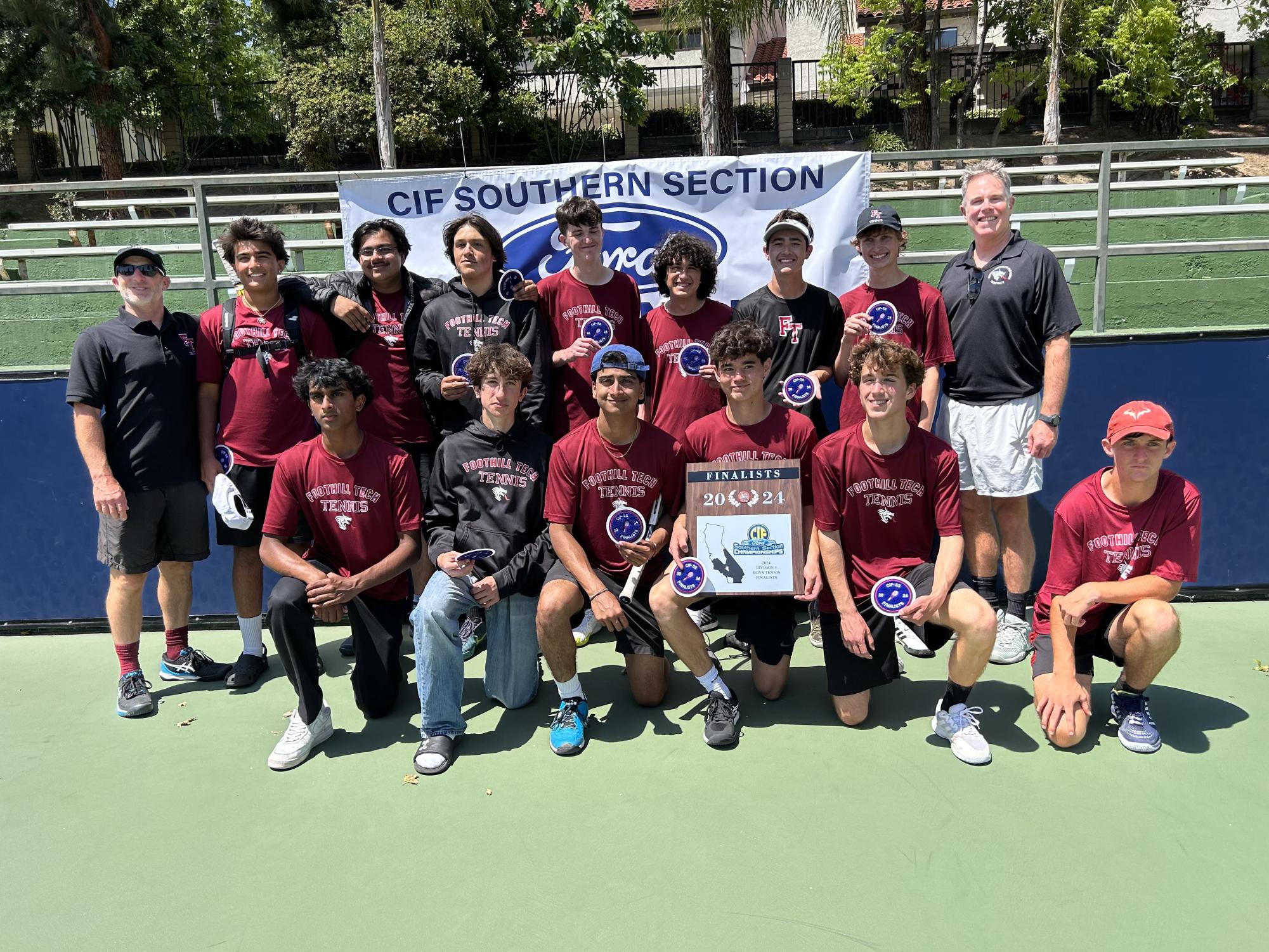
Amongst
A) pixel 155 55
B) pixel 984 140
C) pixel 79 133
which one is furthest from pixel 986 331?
pixel 79 133

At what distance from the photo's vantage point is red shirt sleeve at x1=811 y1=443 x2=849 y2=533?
3.80 metres

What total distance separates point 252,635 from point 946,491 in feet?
11.0

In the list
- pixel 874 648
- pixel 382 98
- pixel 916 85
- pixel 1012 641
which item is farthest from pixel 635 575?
pixel 916 85

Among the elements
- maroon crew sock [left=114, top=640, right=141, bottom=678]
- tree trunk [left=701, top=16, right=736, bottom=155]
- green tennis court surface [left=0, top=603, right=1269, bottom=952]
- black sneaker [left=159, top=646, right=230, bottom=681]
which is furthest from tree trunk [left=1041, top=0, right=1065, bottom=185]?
maroon crew sock [left=114, top=640, right=141, bottom=678]

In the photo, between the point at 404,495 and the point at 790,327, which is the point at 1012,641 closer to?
the point at 790,327

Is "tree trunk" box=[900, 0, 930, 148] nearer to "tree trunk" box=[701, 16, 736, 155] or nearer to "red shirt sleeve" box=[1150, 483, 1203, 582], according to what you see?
"tree trunk" box=[701, 16, 736, 155]

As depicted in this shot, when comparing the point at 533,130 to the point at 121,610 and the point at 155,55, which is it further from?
the point at 121,610

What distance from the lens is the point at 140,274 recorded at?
4.21 m

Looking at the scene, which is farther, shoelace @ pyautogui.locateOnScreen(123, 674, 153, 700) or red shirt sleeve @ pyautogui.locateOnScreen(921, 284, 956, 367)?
red shirt sleeve @ pyautogui.locateOnScreen(921, 284, 956, 367)

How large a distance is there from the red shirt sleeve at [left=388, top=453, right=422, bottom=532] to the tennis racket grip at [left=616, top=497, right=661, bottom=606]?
0.93 metres

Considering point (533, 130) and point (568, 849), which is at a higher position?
point (533, 130)

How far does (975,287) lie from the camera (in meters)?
4.43

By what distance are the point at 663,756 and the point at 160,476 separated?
266cm

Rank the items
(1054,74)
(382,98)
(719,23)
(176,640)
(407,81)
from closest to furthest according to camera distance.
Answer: (176,640), (719,23), (382,98), (1054,74), (407,81)
